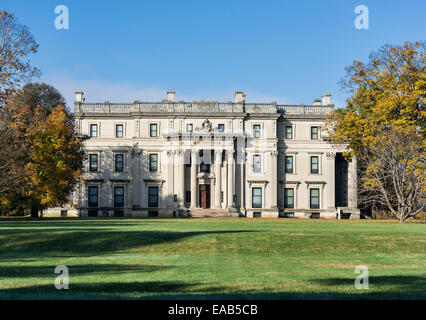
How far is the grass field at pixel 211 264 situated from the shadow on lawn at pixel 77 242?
0.16 ft

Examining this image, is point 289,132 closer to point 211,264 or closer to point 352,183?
point 352,183

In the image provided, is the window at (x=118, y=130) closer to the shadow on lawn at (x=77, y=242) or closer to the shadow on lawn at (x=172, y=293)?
the shadow on lawn at (x=77, y=242)

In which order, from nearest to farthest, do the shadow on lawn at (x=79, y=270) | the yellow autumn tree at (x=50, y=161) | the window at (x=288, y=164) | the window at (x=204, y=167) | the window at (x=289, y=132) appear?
the shadow on lawn at (x=79, y=270)
the yellow autumn tree at (x=50, y=161)
the window at (x=204, y=167)
the window at (x=288, y=164)
the window at (x=289, y=132)

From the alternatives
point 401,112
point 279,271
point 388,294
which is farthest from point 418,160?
point 388,294

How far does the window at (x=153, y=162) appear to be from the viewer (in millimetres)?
70375

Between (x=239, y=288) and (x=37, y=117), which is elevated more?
(x=37, y=117)

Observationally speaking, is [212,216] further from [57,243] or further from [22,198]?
[57,243]

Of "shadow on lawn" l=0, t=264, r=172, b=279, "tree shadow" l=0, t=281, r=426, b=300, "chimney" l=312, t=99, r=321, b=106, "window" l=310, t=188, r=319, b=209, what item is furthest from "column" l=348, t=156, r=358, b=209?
"tree shadow" l=0, t=281, r=426, b=300

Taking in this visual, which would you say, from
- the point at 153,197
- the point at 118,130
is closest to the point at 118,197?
the point at 153,197

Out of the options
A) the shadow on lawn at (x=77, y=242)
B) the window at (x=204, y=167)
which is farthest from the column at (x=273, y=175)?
the shadow on lawn at (x=77, y=242)

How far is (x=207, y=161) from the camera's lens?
6975 centimetres

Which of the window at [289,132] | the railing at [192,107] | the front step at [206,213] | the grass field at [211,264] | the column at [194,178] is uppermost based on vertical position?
the railing at [192,107]

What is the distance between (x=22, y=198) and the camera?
54.2m
